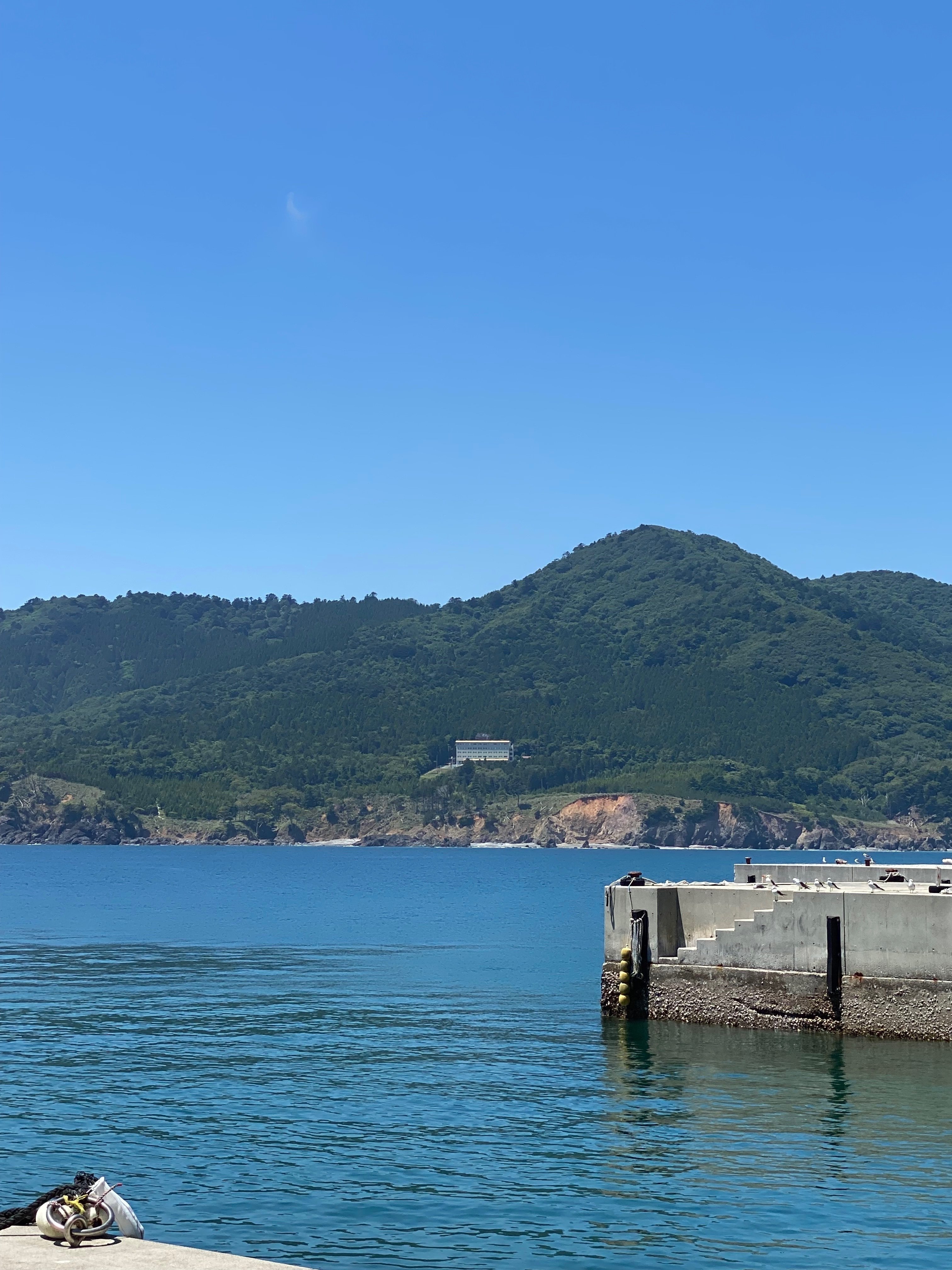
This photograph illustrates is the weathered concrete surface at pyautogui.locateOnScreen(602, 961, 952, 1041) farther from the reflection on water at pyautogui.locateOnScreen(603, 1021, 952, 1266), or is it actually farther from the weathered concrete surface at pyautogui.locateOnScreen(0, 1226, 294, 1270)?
the weathered concrete surface at pyautogui.locateOnScreen(0, 1226, 294, 1270)

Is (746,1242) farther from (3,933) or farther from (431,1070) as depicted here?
(3,933)

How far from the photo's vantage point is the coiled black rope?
57.6ft

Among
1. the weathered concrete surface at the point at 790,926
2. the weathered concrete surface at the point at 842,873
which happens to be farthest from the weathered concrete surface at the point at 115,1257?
the weathered concrete surface at the point at 842,873

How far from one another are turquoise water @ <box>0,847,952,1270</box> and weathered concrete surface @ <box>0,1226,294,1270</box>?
17.7 feet

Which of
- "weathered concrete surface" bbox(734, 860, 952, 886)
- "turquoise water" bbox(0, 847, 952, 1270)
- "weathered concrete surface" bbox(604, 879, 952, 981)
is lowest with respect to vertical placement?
"turquoise water" bbox(0, 847, 952, 1270)

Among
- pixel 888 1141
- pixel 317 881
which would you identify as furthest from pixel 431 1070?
pixel 317 881

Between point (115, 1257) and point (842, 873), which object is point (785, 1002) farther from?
point (115, 1257)

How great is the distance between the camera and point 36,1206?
60.0 feet

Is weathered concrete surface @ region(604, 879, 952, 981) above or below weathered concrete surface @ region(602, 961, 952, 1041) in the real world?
above

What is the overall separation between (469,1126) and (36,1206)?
529 inches

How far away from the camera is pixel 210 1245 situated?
71.2 ft

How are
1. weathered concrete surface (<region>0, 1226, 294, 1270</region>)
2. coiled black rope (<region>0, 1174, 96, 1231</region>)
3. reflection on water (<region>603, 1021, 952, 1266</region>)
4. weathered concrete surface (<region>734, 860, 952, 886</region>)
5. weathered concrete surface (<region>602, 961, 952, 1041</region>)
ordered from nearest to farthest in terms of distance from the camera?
weathered concrete surface (<region>0, 1226, 294, 1270</region>) < coiled black rope (<region>0, 1174, 96, 1231</region>) < reflection on water (<region>603, 1021, 952, 1266</region>) < weathered concrete surface (<region>602, 961, 952, 1041</region>) < weathered concrete surface (<region>734, 860, 952, 886</region>)

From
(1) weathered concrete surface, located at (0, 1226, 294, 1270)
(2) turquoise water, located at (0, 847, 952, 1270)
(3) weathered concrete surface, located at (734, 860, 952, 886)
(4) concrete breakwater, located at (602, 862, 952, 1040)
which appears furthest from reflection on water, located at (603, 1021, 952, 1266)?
(1) weathered concrete surface, located at (0, 1226, 294, 1270)

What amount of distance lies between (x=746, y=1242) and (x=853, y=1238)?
1.57 meters
